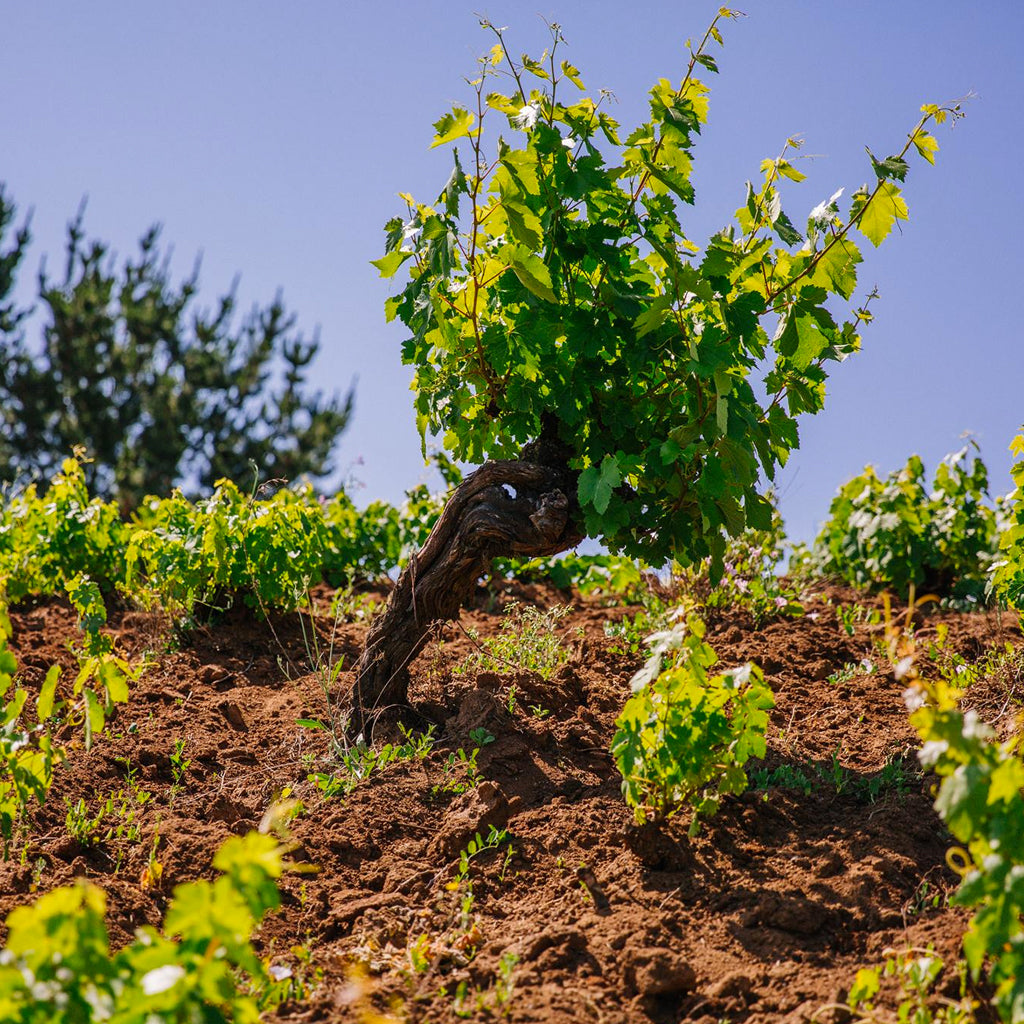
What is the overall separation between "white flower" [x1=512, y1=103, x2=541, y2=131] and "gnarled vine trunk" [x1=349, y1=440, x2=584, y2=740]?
119 cm

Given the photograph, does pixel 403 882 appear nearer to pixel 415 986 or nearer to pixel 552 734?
pixel 415 986

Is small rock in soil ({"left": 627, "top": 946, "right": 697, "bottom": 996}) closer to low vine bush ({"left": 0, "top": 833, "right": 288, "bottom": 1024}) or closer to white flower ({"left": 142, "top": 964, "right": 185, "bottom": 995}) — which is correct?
low vine bush ({"left": 0, "top": 833, "right": 288, "bottom": 1024})

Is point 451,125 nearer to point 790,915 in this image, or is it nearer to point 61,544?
point 790,915

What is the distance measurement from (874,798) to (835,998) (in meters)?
1.10

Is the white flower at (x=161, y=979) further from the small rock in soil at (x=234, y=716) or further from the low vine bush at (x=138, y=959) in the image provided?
the small rock in soil at (x=234, y=716)

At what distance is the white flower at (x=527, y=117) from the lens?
3.36 meters

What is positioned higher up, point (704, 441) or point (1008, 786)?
point (704, 441)

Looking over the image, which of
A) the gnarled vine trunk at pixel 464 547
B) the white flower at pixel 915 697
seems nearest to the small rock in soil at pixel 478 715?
the gnarled vine trunk at pixel 464 547

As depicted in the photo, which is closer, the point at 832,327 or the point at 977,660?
the point at 832,327

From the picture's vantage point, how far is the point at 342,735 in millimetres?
4016

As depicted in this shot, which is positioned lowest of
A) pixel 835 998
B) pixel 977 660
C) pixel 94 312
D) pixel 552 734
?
pixel 835 998

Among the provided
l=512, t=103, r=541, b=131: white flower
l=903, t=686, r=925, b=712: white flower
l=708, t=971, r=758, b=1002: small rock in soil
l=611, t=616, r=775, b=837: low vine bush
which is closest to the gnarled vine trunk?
l=611, t=616, r=775, b=837: low vine bush

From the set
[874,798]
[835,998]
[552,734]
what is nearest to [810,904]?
[835,998]

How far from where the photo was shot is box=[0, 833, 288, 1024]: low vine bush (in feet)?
5.60
